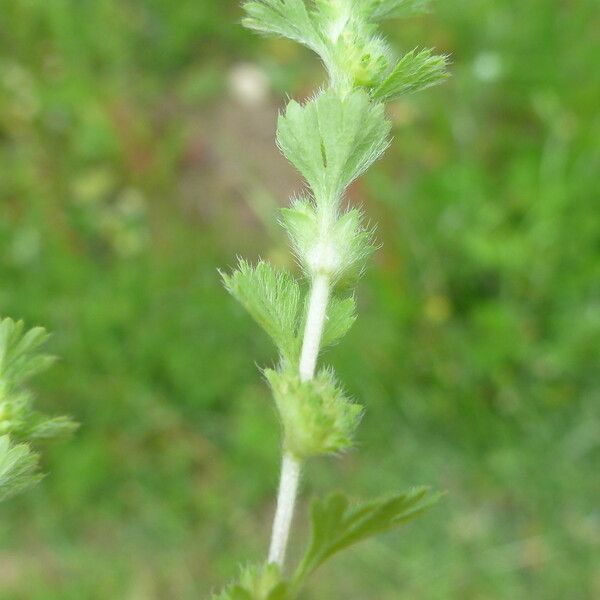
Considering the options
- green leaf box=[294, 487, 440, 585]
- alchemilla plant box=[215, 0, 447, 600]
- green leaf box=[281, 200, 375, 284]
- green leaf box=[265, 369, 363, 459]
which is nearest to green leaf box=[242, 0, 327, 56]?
alchemilla plant box=[215, 0, 447, 600]

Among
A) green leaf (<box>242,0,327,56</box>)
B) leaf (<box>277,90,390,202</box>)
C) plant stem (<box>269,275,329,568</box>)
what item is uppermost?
green leaf (<box>242,0,327,56</box>)

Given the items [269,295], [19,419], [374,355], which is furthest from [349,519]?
[374,355]

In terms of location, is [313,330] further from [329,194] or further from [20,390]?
[20,390]

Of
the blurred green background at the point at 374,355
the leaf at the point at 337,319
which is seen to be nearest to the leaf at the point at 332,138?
the leaf at the point at 337,319

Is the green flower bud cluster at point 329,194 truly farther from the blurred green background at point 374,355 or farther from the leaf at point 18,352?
the blurred green background at point 374,355

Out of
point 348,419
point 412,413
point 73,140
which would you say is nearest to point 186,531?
point 412,413

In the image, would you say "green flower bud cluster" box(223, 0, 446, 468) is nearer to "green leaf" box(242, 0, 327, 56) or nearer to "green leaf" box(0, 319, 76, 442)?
"green leaf" box(242, 0, 327, 56)
